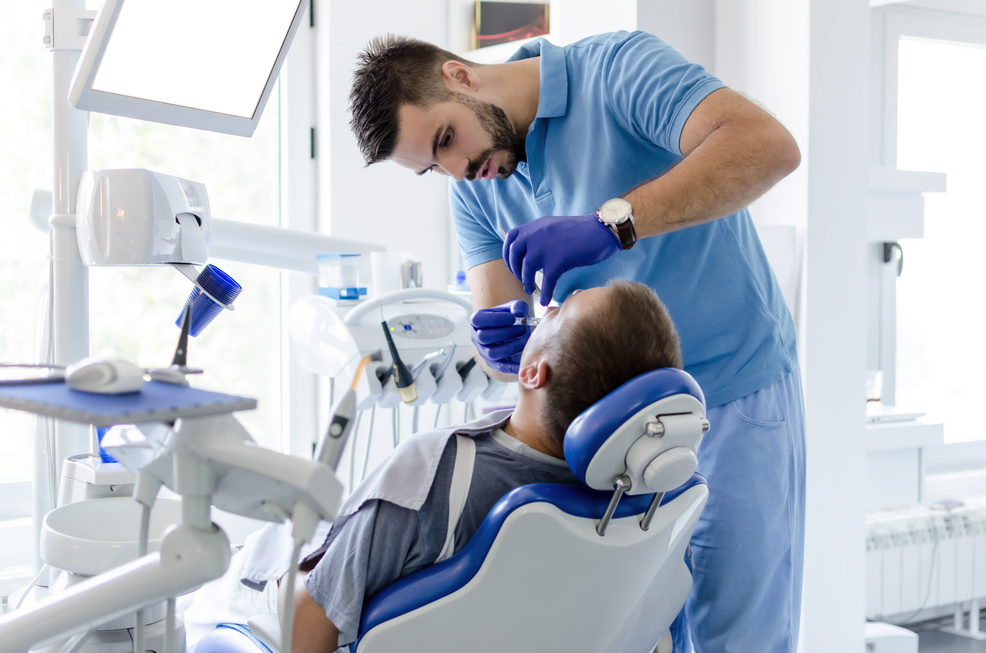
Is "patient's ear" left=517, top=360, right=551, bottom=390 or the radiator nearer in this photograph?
"patient's ear" left=517, top=360, right=551, bottom=390

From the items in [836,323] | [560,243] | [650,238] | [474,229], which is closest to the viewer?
[560,243]

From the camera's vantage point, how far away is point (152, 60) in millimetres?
1192

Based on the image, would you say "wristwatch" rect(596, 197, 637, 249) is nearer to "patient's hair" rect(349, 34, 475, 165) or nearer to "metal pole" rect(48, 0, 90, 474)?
"patient's hair" rect(349, 34, 475, 165)

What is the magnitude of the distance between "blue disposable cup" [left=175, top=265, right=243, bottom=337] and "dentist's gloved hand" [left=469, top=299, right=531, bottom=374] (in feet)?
1.24

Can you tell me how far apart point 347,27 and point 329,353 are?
4.99 feet

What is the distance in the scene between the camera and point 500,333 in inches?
53.2

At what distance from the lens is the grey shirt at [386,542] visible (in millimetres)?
1008

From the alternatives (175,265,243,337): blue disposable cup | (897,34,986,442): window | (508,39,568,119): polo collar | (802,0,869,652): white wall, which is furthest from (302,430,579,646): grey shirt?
(897,34,986,442): window

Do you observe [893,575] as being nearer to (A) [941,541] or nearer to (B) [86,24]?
(A) [941,541]

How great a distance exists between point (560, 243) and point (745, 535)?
23.0 inches

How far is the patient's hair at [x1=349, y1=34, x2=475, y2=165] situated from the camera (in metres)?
1.40

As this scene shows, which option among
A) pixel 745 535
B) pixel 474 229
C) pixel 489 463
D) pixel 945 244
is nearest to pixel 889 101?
pixel 945 244

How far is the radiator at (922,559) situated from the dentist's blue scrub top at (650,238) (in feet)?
6.17

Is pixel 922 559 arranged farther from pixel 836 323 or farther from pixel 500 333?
pixel 500 333
